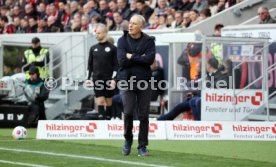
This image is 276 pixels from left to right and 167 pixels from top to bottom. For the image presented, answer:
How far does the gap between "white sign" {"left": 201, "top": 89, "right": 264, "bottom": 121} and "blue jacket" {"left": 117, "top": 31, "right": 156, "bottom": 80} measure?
19.1 feet

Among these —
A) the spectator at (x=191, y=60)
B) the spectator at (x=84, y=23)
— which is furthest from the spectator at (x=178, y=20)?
the spectator at (x=84, y=23)

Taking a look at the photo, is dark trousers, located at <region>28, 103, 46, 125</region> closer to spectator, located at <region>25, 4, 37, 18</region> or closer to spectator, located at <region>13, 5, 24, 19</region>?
spectator, located at <region>25, 4, 37, 18</region>

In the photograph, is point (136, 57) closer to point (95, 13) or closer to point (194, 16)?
point (194, 16)

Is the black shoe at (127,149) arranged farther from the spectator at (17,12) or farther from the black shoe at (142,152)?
the spectator at (17,12)

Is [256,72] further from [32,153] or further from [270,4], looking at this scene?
[32,153]

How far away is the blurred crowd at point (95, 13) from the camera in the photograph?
2267 cm

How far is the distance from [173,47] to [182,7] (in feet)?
10.6

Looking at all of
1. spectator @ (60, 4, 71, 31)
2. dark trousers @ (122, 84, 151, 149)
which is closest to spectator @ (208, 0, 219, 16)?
spectator @ (60, 4, 71, 31)

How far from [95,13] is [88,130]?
1042 centimetres

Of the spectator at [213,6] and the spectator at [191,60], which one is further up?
the spectator at [213,6]

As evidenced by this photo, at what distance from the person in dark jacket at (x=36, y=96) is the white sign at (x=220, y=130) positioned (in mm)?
5763

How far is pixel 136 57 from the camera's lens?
12.9 m

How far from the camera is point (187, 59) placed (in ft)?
66.1

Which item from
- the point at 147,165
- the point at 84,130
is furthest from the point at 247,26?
the point at 147,165
